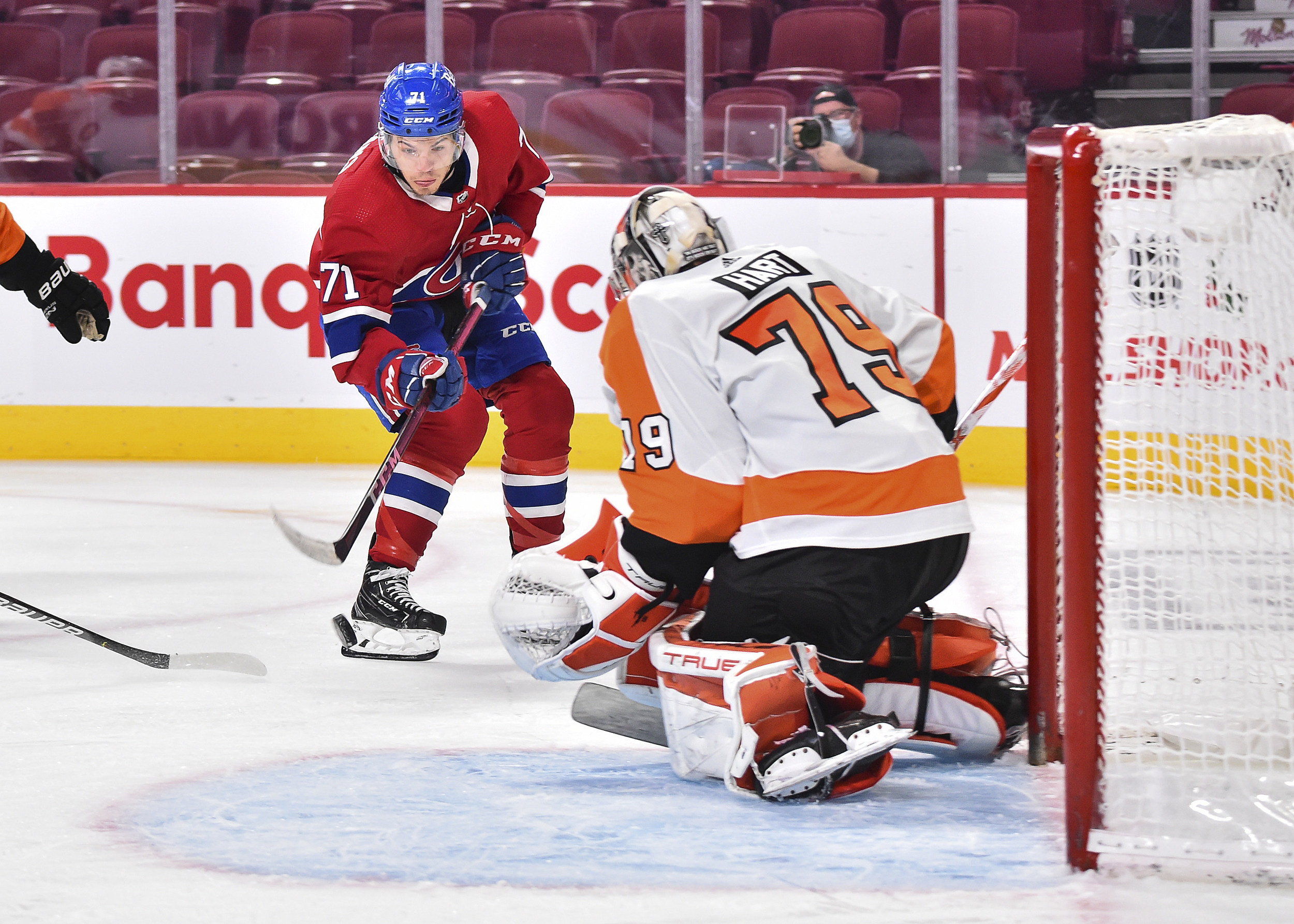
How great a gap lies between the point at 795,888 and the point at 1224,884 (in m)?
0.40

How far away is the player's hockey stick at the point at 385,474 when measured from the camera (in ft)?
8.61

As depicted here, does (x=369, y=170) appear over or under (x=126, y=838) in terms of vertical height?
over

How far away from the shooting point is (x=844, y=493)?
5.78ft

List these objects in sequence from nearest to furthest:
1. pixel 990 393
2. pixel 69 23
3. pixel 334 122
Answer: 1. pixel 990 393
2. pixel 334 122
3. pixel 69 23

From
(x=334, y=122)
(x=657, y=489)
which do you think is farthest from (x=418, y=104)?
(x=334, y=122)

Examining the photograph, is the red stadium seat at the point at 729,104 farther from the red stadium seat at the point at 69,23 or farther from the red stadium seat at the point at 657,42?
the red stadium seat at the point at 69,23

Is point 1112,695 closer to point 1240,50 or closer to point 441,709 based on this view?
point 441,709

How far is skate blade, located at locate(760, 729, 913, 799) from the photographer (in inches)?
65.8

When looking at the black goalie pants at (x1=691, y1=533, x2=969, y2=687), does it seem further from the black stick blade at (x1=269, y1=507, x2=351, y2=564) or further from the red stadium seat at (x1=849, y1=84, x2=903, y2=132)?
the red stadium seat at (x1=849, y1=84, x2=903, y2=132)

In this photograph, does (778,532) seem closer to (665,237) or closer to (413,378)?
(665,237)

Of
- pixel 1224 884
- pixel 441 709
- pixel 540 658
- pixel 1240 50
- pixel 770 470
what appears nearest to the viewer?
pixel 1224 884

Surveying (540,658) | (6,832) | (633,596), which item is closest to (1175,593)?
(633,596)

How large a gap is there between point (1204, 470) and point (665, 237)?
69cm

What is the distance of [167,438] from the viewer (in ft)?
16.6
